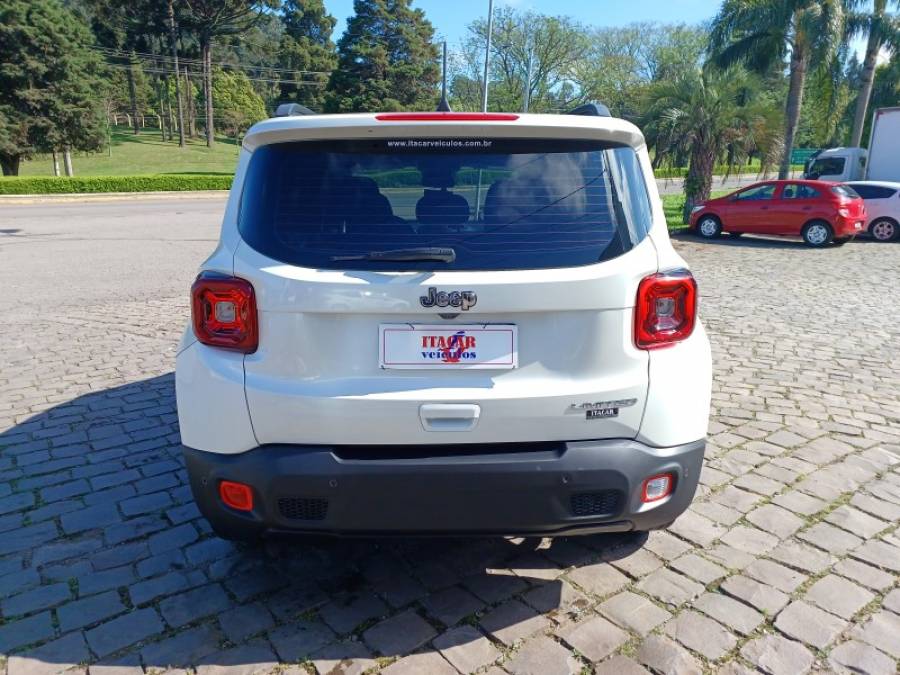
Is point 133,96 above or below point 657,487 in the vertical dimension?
above

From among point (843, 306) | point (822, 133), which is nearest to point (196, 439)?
point (843, 306)

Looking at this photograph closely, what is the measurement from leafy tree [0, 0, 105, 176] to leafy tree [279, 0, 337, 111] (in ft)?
109

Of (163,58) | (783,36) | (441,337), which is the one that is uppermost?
(163,58)

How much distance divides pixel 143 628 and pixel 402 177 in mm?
2003

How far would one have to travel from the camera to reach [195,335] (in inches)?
99.8

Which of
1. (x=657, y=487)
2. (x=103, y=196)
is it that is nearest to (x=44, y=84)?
(x=103, y=196)

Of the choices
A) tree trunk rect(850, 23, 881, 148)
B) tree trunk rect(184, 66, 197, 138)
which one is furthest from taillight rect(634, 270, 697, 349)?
tree trunk rect(184, 66, 197, 138)

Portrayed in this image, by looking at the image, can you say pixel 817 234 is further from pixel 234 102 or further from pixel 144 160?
pixel 234 102

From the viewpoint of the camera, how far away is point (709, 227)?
17297 millimetres

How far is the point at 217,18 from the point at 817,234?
180 feet

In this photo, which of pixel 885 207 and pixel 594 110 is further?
pixel 885 207

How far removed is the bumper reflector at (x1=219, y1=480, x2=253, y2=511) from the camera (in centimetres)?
242

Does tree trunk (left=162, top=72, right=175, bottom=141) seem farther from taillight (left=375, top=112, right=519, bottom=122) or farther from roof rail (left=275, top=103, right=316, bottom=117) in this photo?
taillight (left=375, top=112, right=519, bottom=122)

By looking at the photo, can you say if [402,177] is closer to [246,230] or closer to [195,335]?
[246,230]
